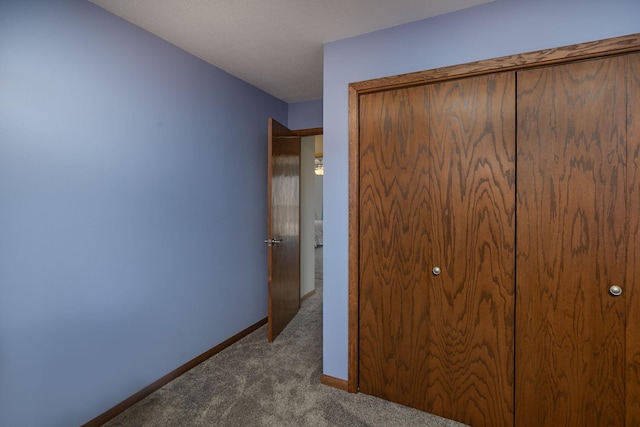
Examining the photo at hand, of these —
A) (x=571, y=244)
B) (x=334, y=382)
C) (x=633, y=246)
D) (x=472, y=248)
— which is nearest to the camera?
(x=633, y=246)

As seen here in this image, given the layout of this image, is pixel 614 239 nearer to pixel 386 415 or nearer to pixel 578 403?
pixel 578 403

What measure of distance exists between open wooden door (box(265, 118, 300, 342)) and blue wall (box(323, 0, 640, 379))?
0.76 m

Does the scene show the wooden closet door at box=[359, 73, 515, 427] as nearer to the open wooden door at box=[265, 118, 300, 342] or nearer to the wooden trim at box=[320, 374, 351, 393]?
the wooden trim at box=[320, 374, 351, 393]

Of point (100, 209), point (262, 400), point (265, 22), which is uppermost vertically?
point (265, 22)

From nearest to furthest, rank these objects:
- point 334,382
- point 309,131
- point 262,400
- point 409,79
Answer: point 409,79 → point 262,400 → point 334,382 → point 309,131

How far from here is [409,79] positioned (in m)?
1.85

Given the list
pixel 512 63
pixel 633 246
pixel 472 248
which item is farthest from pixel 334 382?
pixel 512 63

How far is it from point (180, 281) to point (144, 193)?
2.40 feet

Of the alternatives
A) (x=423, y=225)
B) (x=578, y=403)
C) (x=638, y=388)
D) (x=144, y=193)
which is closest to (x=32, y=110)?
(x=144, y=193)

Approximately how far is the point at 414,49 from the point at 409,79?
0.20m

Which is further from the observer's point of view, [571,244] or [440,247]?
[440,247]

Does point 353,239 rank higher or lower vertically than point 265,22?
lower

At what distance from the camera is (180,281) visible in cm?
229

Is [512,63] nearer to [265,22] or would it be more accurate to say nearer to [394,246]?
[394,246]
